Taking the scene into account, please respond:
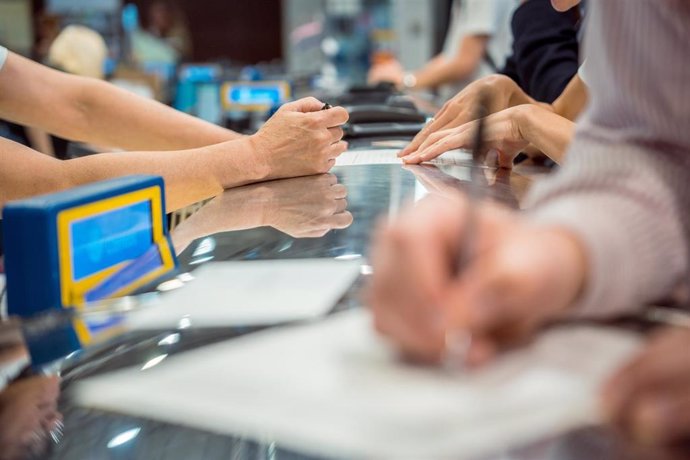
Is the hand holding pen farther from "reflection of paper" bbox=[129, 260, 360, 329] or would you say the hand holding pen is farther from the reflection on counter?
the reflection on counter

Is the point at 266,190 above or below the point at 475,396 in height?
below

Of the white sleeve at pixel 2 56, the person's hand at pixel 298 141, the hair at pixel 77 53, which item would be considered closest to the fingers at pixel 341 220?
the person's hand at pixel 298 141

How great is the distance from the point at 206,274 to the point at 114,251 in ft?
0.34

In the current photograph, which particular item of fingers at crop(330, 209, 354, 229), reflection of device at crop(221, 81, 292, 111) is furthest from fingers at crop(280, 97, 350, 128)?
reflection of device at crop(221, 81, 292, 111)

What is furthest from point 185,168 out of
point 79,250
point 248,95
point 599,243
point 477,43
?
point 248,95

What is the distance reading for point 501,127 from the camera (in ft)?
4.57

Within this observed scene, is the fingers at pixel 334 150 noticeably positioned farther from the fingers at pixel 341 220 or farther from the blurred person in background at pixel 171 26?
the blurred person in background at pixel 171 26

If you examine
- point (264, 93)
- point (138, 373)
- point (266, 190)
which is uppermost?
point (138, 373)

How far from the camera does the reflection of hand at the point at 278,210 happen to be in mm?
976

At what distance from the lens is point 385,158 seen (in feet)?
5.15

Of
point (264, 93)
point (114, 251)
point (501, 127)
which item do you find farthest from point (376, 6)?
point (114, 251)

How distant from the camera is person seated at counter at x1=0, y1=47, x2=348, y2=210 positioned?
112cm

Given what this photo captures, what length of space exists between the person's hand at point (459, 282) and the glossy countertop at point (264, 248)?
74 mm

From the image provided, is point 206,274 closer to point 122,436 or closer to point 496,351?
point 122,436
